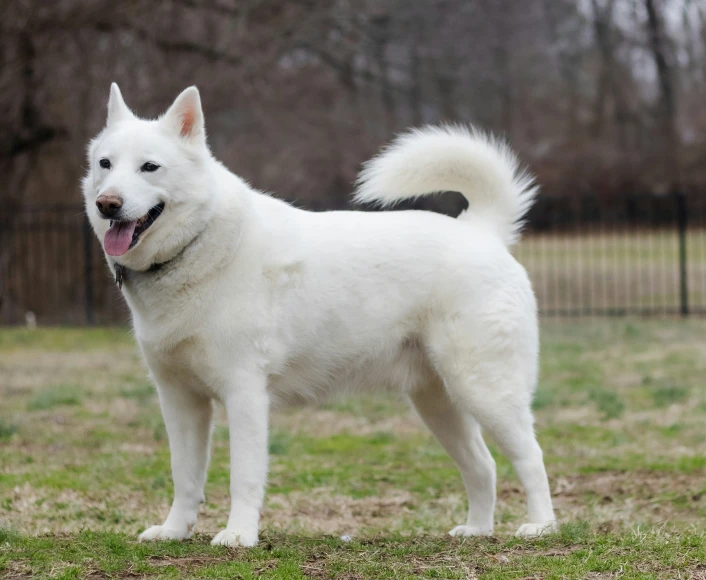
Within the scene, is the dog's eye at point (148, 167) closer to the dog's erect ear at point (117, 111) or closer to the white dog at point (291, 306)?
the white dog at point (291, 306)

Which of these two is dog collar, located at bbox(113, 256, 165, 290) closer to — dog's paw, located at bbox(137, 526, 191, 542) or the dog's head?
the dog's head

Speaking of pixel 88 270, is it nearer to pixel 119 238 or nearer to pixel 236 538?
pixel 119 238

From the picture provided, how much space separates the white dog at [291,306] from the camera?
3867 millimetres

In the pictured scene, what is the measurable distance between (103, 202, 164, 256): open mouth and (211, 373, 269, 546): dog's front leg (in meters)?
0.67

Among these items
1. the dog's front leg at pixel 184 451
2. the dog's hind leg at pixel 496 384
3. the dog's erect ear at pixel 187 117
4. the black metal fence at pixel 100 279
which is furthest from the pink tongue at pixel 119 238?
the black metal fence at pixel 100 279

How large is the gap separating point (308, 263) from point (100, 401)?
4851mm

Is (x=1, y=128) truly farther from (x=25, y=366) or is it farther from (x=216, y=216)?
(x=216, y=216)

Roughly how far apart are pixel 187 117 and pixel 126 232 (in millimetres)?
559

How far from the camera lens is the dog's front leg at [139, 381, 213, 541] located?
4.11 metres

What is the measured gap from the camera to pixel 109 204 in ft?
12.1

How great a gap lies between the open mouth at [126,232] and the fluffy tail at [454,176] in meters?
1.09

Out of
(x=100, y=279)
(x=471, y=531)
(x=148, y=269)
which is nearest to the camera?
(x=148, y=269)

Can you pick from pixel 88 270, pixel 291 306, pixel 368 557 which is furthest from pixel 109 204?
pixel 88 270

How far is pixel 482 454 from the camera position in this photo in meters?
4.58
